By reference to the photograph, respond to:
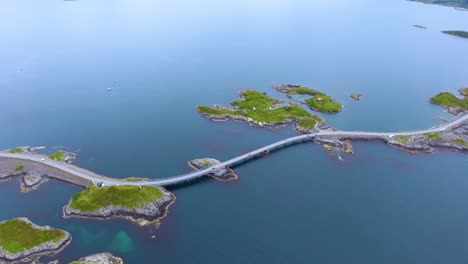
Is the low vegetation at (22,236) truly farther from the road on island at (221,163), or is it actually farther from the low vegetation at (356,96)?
the low vegetation at (356,96)

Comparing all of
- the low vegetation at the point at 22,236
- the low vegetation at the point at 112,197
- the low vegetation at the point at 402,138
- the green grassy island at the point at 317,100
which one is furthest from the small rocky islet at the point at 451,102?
the low vegetation at the point at 22,236

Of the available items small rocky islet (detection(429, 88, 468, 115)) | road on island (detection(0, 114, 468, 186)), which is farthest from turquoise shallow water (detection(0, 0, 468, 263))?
small rocky islet (detection(429, 88, 468, 115))

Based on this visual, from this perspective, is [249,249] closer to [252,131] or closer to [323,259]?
[323,259]

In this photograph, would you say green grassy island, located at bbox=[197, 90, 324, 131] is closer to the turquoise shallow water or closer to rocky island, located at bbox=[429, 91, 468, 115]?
the turquoise shallow water

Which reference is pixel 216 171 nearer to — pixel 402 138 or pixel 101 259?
pixel 101 259

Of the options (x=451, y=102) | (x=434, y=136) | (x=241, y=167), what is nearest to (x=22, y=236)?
(x=241, y=167)
